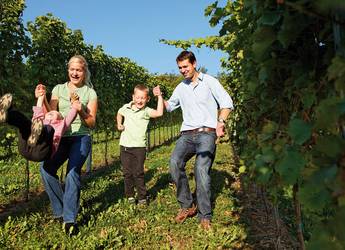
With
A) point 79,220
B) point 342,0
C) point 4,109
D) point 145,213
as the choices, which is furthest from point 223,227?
point 342,0

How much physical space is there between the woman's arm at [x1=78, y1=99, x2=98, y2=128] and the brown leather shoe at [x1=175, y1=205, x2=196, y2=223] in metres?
1.60

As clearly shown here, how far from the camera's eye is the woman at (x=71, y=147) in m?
4.53

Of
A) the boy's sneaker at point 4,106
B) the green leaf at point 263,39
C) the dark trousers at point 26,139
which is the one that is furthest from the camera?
the dark trousers at point 26,139

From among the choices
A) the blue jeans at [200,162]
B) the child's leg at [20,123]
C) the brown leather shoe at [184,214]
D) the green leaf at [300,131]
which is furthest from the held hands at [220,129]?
the green leaf at [300,131]

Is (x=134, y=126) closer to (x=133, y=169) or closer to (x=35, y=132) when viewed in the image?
(x=133, y=169)

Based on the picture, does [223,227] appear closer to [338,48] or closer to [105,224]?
[105,224]

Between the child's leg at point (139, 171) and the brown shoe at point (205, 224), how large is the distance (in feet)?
4.65

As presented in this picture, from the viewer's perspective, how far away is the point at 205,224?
16.1 feet

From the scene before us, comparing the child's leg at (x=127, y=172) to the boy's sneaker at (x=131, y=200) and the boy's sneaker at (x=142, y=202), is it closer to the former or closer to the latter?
the boy's sneaker at (x=131, y=200)

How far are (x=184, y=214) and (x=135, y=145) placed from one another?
1450 millimetres

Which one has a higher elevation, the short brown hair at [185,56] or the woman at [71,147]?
the short brown hair at [185,56]

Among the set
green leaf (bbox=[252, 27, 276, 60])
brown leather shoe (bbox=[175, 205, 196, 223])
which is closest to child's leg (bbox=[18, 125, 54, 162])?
brown leather shoe (bbox=[175, 205, 196, 223])

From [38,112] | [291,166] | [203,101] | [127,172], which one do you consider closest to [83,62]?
[38,112]

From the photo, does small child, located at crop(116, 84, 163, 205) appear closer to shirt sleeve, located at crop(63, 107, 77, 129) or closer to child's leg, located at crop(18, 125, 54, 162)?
shirt sleeve, located at crop(63, 107, 77, 129)
